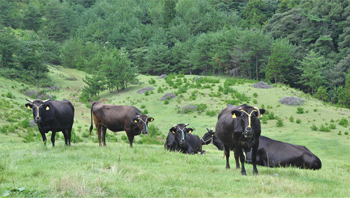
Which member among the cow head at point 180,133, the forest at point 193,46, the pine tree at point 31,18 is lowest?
the cow head at point 180,133

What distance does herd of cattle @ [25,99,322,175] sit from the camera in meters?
8.60

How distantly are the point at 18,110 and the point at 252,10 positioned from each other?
93007 millimetres

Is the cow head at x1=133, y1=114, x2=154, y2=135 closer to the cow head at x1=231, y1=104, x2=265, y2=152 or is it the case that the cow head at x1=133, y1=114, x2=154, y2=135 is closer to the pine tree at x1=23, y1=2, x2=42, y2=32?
the cow head at x1=231, y1=104, x2=265, y2=152

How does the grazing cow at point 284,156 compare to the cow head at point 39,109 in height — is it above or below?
below

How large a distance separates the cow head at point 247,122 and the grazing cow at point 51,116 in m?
7.79

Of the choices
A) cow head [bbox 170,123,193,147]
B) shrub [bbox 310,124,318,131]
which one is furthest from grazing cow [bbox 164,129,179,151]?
shrub [bbox 310,124,318,131]

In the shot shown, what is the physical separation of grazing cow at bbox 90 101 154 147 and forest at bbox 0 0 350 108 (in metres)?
31.7

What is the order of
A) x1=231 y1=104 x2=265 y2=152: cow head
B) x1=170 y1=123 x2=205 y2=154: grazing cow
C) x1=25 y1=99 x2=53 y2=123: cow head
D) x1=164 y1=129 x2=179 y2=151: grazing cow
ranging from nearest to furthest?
x1=231 y1=104 x2=265 y2=152: cow head → x1=25 y1=99 x2=53 y2=123: cow head → x1=170 y1=123 x2=205 y2=154: grazing cow → x1=164 y1=129 x2=179 y2=151: grazing cow

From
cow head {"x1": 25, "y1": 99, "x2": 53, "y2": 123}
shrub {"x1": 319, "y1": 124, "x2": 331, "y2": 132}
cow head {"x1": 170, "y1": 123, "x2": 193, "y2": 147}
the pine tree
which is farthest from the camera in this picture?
the pine tree

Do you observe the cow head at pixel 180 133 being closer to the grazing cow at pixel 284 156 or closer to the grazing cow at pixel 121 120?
the grazing cow at pixel 121 120

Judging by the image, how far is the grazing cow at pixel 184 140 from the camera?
46.4 ft

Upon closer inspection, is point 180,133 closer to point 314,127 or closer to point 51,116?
point 51,116

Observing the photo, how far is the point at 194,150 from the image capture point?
16.5 metres

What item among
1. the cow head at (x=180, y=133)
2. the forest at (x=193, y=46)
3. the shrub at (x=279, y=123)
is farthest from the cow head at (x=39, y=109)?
the forest at (x=193, y=46)
